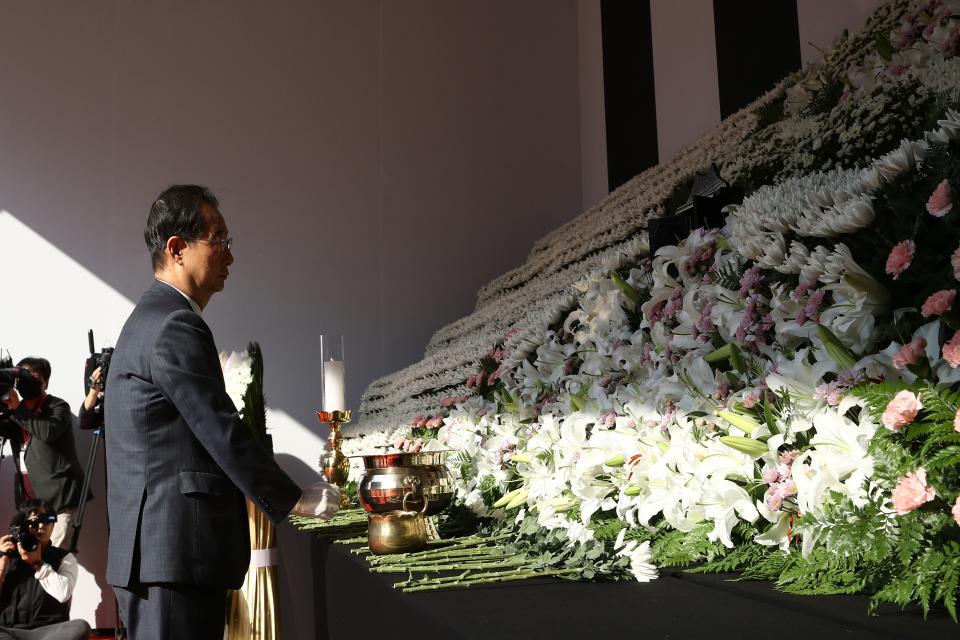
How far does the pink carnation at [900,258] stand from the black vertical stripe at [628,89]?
3.60 m

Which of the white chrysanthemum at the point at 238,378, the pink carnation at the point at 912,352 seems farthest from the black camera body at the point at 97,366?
the pink carnation at the point at 912,352

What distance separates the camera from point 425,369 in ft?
11.4

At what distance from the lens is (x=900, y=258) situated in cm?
94

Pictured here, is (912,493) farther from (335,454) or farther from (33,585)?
(33,585)

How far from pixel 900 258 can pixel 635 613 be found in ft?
1.64

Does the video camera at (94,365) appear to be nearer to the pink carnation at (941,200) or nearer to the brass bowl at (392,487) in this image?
the brass bowl at (392,487)

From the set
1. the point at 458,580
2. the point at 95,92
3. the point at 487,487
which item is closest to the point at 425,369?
the point at 487,487

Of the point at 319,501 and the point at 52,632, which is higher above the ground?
the point at 319,501

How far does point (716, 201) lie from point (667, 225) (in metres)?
0.10

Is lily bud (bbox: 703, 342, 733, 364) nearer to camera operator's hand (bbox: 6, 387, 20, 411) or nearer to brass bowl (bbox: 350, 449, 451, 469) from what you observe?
brass bowl (bbox: 350, 449, 451, 469)

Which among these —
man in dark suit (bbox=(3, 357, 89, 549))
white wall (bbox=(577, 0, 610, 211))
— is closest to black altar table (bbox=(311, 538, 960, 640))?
man in dark suit (bbox=(3, 357, 89, 549))

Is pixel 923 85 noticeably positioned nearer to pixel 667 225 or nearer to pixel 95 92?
pixel 667 225

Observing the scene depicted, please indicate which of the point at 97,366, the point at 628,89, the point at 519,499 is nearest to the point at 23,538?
the point at 97,366

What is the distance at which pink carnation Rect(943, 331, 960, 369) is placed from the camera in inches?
31.8
